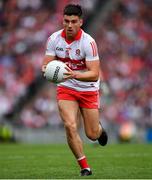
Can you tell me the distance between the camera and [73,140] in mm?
8688

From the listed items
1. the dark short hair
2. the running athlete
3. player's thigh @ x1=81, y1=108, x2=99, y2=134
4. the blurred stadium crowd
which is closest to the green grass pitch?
the running athlete

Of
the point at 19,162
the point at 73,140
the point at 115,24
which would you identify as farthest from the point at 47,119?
the point at 73,140

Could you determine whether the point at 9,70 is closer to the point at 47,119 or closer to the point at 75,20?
the point at 47,119

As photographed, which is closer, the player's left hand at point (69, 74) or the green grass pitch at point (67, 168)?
the player's left hand at point (69, 74)

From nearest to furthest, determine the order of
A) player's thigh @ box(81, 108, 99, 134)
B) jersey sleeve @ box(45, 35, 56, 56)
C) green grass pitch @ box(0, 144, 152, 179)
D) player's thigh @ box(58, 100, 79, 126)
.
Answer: green grass pitch @ box(0, 144, 152, 179), player's thigh @ box(58, 100, 79, 126), jersey sleeve @ box(45, 35, 56, 56), player's thigh @ box(81, 108, 99, 134)

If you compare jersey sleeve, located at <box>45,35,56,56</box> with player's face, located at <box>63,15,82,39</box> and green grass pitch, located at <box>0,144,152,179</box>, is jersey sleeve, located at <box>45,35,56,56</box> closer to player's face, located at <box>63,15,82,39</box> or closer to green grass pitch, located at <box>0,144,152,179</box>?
player's face, located at <box>63,15,82,39</box>

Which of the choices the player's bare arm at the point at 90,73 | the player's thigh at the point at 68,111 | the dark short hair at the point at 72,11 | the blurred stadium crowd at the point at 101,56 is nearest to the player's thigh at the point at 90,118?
the player's thigh at the point at 68,111

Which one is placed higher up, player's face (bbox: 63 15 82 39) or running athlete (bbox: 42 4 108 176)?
player's face (bbox: 63 15 82 39)

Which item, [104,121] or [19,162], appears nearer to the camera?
[19,162]

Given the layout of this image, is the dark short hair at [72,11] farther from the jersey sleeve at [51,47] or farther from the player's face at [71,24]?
the jersey sleeve at [51,47]

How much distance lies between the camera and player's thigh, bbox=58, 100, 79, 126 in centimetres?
868

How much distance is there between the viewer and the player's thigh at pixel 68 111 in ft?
28.5

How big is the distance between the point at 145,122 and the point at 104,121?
4.32ft

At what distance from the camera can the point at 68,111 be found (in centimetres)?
876
